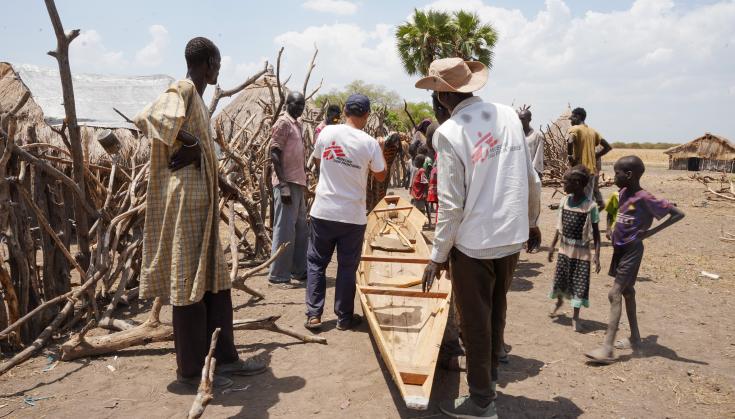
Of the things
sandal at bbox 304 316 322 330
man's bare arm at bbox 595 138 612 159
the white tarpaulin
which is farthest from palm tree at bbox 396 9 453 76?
sandal at bbox 304 316 322 330

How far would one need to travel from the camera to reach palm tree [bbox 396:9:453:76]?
19891mm

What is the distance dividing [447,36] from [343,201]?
58.7ft

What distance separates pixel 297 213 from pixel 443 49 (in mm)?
16565

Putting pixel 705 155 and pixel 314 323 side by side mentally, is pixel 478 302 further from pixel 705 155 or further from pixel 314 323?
pixel 705 155

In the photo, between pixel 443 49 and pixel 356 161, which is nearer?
pixel 356 161

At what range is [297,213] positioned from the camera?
5438mm

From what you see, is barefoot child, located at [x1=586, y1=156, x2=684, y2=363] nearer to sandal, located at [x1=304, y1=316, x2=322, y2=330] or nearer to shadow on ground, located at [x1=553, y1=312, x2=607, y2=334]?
shadow on ground, located at [x1=553, y1=312, x2=607, y2=334]

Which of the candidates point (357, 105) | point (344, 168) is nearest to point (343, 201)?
→ point (344, 168)

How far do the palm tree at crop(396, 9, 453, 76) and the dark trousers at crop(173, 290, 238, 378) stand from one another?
717 inches

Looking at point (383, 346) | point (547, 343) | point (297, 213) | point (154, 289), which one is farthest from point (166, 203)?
point (547, 343)

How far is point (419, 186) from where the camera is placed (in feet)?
28.0

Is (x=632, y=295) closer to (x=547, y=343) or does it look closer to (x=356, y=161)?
(x=547, y=343)

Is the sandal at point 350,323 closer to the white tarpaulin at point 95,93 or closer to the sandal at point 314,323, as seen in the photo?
the sandal at point 314,323

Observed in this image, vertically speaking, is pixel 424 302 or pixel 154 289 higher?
pixel 154 289
